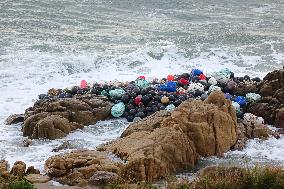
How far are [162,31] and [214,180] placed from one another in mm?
21191

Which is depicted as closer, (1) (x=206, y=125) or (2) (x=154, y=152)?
(2) (x=154, y=152)

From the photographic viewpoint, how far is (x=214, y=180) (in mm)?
8883

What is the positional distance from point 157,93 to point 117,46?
33.0 feet

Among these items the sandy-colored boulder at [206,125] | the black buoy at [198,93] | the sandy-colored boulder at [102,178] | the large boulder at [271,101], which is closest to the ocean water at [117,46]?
the sandy-colored boulder at [206,125]

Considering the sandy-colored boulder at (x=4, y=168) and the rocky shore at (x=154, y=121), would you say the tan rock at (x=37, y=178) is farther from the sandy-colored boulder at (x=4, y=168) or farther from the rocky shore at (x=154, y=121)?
the sandy-colored boulder at (x=4, y=168)

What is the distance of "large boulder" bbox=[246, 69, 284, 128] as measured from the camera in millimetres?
14875

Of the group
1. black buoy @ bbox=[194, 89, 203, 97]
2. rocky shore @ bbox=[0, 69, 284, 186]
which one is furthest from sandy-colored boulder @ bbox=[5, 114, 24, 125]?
black buoy @ bbox=[194, 89, 203, 97]

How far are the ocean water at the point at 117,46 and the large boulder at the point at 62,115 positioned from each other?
327 millimetres

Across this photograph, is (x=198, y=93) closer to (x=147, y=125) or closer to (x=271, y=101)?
(x=271, y=101)

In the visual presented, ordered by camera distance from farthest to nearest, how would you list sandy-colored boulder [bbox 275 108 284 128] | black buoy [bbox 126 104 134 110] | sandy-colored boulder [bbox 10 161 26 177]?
black buoy [bbox 126 104 134 110] < sandy-colored boulder [bbox 275 108 284 128] < sandy-colored boulder [bbox 10 161 26 177]

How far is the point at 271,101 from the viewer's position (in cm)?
1545

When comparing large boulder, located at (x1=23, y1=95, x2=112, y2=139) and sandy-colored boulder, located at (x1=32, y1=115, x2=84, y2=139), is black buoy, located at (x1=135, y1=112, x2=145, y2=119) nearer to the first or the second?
large boulder, located at (x1=23, y1=95, x2=112, y2=139)

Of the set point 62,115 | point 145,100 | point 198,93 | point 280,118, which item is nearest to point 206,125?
point 280,118

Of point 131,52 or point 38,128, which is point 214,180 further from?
point 131,52
